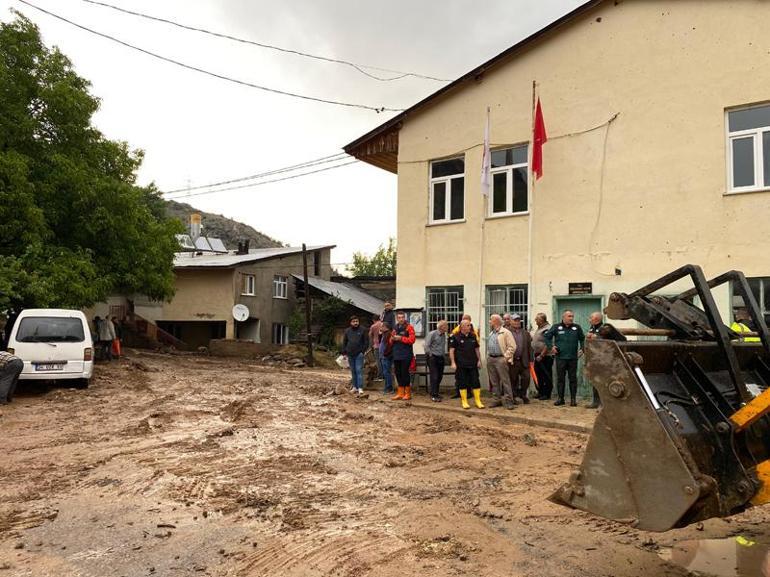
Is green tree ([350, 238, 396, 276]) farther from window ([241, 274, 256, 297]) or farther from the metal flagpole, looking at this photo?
the metal flagpole

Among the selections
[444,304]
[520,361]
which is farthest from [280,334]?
[520,361]

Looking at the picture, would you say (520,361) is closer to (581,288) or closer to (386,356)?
(581,288)

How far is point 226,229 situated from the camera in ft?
262

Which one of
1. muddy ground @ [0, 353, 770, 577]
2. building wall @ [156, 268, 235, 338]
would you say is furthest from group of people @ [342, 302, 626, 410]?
building wall @ [156, 268, 235, 338]

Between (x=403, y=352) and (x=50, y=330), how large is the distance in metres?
7.65

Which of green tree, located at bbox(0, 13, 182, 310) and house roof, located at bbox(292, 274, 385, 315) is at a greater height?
green tree, located at bbox(0, 13, 182, 310)

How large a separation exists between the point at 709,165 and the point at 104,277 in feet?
61.0

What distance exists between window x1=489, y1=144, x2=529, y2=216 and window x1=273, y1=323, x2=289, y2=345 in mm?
24709

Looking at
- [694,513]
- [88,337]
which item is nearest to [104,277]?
[88,337]

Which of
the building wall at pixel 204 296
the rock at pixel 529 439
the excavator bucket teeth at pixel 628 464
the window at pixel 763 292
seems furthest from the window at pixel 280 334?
the excavator bucket teeth at pixel 628 464

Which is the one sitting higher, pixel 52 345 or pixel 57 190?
pixel 57 190

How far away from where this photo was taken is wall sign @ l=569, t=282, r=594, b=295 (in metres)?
13.0

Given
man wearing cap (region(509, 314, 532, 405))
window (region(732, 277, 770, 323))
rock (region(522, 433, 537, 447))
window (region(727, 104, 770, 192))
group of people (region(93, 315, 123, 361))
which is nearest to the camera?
rock (region(522, 433, 537, 447))

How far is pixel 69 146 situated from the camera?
69.1 feet
